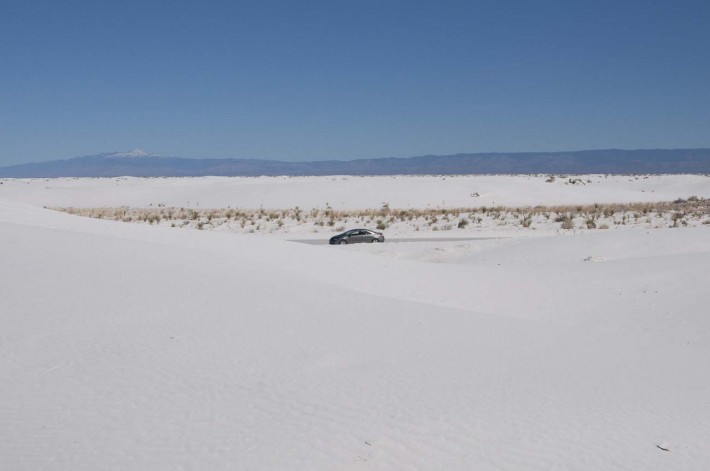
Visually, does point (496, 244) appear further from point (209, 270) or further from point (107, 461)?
point (107, 461)

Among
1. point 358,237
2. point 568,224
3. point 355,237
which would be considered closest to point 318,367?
point 355,237

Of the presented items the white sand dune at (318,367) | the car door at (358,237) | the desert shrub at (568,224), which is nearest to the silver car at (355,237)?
the car door at (358,237)

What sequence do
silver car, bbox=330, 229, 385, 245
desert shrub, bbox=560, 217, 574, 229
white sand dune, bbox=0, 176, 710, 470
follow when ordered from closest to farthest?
white sand dune, bbox=0, 176, 710, 470 < silver car, bbox=330, 229, 385, 245 < desert shrub, bbox=560, 217, 574, 229

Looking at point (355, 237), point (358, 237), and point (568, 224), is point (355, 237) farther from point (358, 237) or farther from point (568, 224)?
point (568, 224)

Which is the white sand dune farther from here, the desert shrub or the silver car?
the desert shrub

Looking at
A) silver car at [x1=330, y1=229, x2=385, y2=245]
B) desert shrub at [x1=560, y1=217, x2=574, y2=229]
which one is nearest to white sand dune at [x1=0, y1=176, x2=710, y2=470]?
silver car at [x1=330, y1=229, x2=385, y2=245]

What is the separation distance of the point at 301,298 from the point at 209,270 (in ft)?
8.22

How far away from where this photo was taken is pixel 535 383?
7.10 meters

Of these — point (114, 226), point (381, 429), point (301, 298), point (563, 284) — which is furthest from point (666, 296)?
point (114, 226)

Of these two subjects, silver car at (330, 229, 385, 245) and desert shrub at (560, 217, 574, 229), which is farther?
desert shrub at (560, 217, 574, 229)

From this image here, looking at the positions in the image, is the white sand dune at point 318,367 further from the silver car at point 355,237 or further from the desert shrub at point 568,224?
the desert shrub at point 568,224

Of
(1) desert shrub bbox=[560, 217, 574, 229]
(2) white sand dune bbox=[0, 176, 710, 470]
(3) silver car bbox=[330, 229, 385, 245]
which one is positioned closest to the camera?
(2) white sand dune bbox=[0, 176, 710, 470]

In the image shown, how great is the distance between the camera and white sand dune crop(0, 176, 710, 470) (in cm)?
506

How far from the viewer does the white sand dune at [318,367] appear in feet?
16.6
